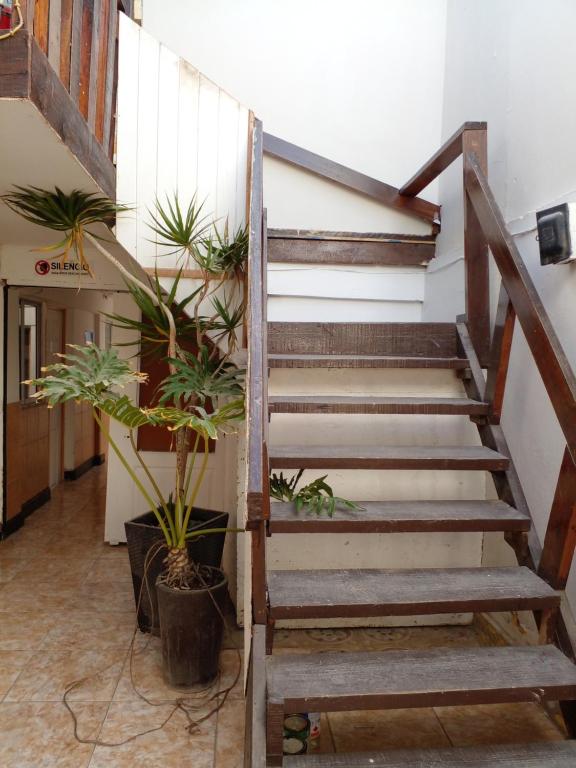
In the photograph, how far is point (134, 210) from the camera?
9.73 feet

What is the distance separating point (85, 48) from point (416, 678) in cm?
285

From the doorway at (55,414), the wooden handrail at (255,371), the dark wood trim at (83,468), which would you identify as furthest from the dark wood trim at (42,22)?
the dark wood trim at (83,468)

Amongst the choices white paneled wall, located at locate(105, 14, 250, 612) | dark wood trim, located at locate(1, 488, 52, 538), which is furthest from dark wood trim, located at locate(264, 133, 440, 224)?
dark wood trim, located at locate(1, 488, 52, 538)

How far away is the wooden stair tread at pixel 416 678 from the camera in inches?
64.4

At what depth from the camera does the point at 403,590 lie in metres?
1.93

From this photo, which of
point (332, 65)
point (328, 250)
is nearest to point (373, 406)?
point (328, 250)

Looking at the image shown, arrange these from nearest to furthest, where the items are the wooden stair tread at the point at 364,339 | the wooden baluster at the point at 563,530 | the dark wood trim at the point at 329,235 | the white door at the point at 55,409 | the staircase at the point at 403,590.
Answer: the staircase at the point at 403,590
the wooden baluster at the point at 563,530
the wooden stair tread at the point at 364,339
the dark wood trim at the point at 329,235
the white door at the point at 55,409

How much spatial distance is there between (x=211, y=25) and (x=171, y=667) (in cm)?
418

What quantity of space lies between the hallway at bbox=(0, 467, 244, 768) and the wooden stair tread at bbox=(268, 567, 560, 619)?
2.51ft

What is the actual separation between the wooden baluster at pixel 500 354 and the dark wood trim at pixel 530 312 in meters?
0.12

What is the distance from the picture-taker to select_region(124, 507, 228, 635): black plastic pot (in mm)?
3066

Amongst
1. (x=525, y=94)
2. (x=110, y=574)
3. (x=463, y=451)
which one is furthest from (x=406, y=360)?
(x=110, y=574)

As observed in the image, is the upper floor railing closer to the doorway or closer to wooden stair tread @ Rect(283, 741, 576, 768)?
wooden stair tread @ Rect(283, 741, 576, 768)

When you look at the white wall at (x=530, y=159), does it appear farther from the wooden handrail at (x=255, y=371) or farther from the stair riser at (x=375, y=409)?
the wooden handrail at (x=255, y=371)
